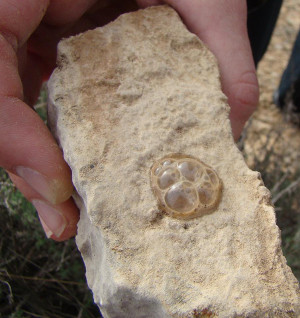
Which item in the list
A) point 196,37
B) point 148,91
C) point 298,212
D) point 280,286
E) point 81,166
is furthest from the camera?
point 298,212

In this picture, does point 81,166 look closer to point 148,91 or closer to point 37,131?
point 37,131

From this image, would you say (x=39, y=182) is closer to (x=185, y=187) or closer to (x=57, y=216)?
(x=57, y=216)

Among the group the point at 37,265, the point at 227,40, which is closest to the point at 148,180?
the point at 227,40

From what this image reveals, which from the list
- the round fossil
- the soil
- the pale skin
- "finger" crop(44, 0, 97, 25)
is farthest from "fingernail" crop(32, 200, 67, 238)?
the soil

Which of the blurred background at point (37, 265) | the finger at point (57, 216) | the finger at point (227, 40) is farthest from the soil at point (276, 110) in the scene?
the finger at point (57, 216)

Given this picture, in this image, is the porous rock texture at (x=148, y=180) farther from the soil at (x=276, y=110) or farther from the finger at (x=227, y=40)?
the soil at (x=276, y=110)

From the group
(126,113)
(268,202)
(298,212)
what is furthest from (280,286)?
(298,212)
